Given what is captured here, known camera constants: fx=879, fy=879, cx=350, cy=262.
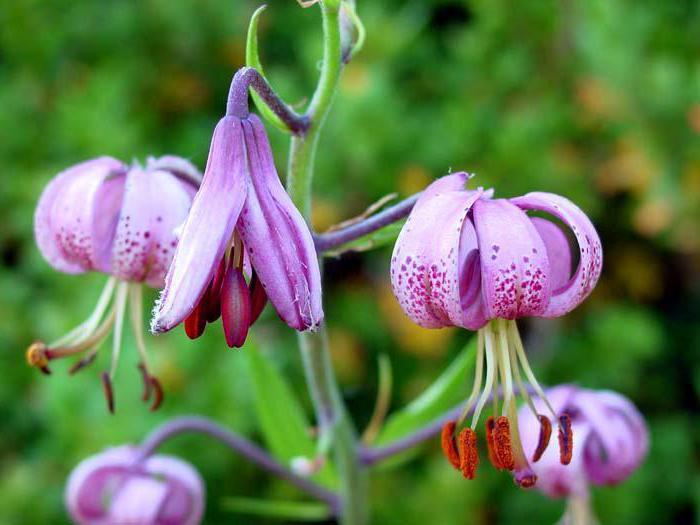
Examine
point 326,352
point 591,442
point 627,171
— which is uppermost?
point 627,171

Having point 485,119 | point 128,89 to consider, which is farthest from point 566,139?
point 128,89

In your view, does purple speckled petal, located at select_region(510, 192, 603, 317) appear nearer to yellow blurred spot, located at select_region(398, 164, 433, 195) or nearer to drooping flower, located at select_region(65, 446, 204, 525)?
drooping flower, located at select_region(65, 446, 204, 525)

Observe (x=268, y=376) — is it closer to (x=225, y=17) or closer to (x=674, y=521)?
(x=674, y=521)

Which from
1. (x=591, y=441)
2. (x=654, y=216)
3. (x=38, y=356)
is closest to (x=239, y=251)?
(x=38, y=356)

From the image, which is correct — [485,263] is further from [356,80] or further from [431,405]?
[356,80]

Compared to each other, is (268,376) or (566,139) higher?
(566,139)

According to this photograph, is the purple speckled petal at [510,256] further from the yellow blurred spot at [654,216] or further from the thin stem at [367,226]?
the yellow blurred spot at [654,216]
